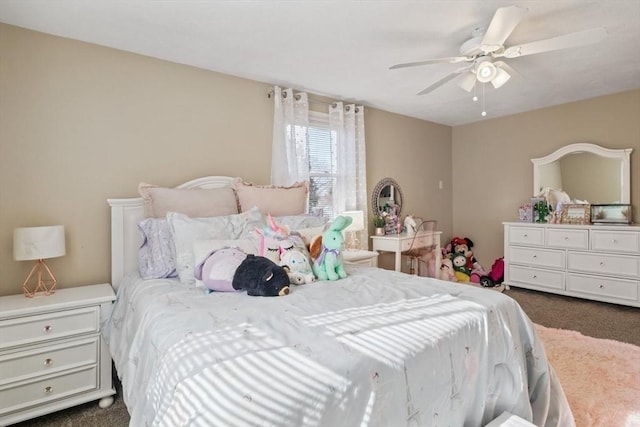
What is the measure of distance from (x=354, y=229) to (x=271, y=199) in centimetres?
112

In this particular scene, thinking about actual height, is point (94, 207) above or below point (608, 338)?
above

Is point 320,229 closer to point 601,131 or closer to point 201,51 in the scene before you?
point 201,51

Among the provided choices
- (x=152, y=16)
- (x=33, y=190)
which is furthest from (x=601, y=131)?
(x=33, y=190)

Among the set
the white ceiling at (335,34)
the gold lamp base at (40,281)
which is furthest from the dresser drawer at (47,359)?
the white ceiling at (335,34)

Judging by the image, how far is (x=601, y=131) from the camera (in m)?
3.98

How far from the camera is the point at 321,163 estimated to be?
3.75m

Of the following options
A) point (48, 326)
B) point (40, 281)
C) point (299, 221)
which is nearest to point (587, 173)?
point (299, 221)

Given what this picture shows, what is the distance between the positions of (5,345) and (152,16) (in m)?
2.02

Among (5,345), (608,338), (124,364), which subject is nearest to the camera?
(124,364)

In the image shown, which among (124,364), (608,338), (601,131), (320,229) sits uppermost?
(601,131)

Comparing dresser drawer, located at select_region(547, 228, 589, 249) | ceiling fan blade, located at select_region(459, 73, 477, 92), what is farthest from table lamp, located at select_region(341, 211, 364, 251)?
dresser drawer, located at select_region(547, 228, 589, 249)

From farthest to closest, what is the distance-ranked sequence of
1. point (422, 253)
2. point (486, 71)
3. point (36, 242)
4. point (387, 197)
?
point (387, 197)
point (422, 253)
point (486, 71)
point (36, 242)

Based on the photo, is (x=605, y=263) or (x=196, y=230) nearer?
(x=196, y=230)

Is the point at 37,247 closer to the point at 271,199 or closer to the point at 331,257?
the point at 271,199
